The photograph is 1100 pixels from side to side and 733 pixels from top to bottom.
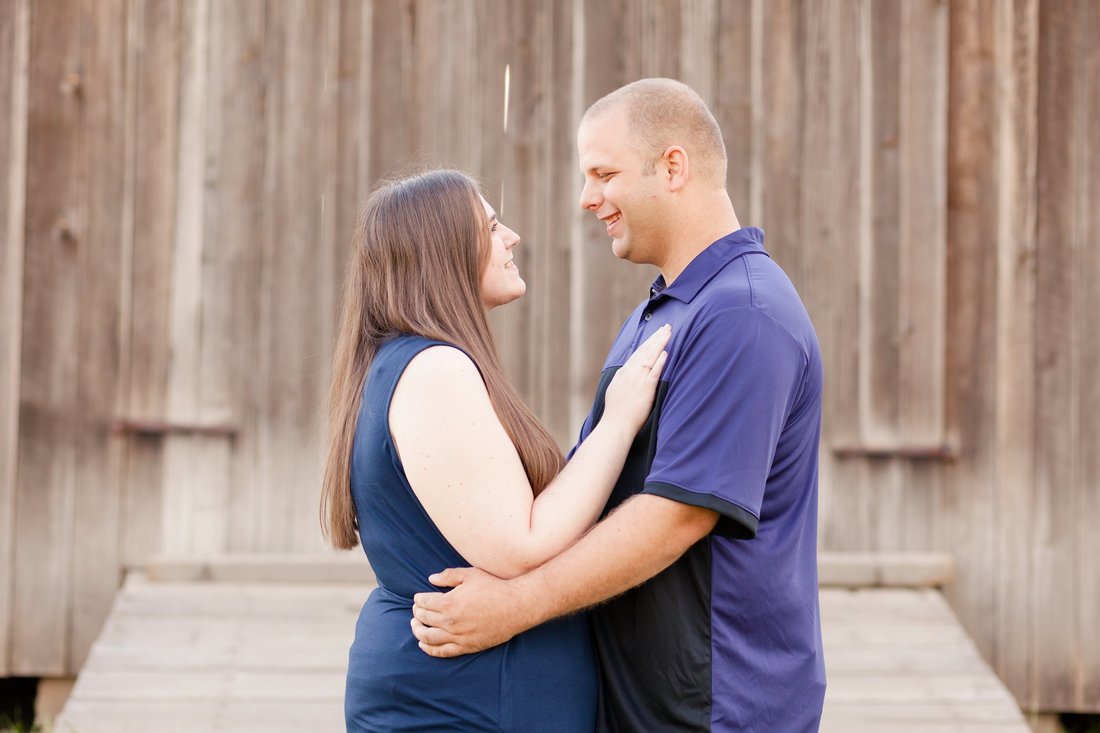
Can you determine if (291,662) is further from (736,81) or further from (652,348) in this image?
(736,81)

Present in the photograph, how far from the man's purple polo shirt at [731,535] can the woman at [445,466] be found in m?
0.12

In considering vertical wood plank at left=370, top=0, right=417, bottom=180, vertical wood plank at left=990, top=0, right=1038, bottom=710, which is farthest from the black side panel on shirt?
vertical wood plank at left=990, top=0, right=1038, bottom=710

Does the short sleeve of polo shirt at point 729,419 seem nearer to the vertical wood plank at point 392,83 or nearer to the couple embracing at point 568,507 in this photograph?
the couple embracing at point 568,507

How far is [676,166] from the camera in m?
2.58

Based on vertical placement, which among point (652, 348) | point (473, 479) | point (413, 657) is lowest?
point (413, 657)

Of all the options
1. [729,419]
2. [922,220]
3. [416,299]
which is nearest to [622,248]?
[416,299]

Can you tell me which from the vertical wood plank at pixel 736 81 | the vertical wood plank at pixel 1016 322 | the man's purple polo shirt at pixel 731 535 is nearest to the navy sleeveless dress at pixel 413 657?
the man's purple polo shirt at pixel 731 535

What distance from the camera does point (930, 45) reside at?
16.2 ft

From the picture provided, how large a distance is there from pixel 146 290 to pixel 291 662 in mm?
1714

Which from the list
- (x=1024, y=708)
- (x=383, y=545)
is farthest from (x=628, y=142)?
(x=1024, y=708)

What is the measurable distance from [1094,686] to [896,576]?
39.8 inches

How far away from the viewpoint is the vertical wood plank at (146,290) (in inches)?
191

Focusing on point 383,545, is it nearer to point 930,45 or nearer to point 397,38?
point 397,38

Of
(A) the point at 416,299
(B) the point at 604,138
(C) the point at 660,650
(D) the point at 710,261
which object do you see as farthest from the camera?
(B) the point at 604,138
